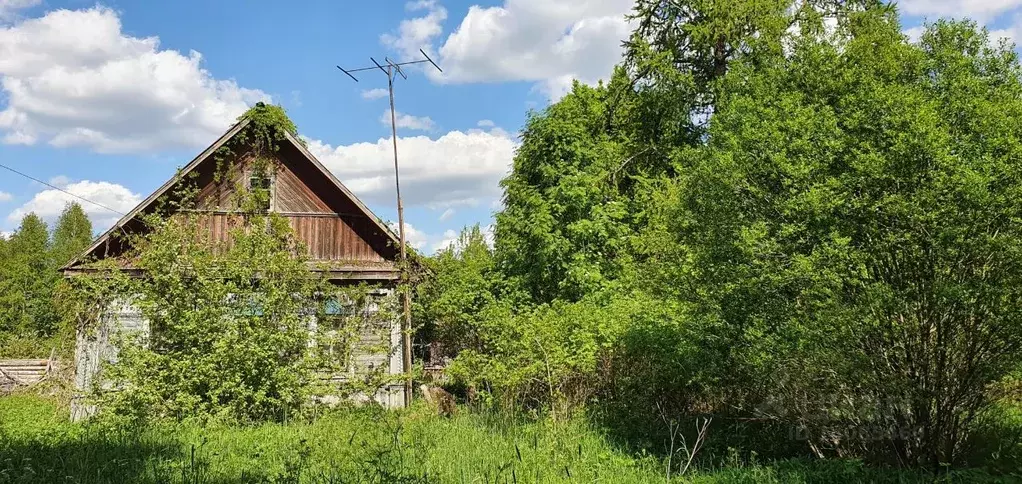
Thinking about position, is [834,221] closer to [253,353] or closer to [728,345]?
[728,345]

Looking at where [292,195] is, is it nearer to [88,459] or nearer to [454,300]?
[454,300]

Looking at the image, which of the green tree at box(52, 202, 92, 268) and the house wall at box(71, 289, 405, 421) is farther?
the green tree at box(52, 202, 92, 268)

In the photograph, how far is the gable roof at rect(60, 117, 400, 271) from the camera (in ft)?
41.4

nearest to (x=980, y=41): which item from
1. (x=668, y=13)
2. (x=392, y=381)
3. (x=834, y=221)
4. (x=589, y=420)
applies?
(x=834, y=221)

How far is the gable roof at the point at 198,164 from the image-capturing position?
12.6m

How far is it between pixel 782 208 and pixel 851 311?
4.60 feet

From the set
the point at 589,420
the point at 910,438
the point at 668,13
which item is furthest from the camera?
the point at 668,13

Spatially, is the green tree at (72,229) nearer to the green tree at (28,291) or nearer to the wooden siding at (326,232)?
the green tree at (28,291)

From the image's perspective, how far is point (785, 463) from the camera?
7648 millimetres

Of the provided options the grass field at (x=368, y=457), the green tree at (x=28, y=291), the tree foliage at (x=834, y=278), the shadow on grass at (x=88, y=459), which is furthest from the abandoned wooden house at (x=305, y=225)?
the green tree at (x=28, y=291)

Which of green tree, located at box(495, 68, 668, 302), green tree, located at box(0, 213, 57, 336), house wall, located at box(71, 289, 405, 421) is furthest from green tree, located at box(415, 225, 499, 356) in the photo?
green tree, located at box(0, 213, 57, 336)

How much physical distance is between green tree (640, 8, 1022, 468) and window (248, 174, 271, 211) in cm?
932

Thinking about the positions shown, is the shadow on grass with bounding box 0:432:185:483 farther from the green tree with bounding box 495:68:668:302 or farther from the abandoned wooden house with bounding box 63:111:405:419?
the green tree with bounding box 495:68:668:302

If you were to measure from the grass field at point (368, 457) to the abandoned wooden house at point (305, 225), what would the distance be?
120 inches
